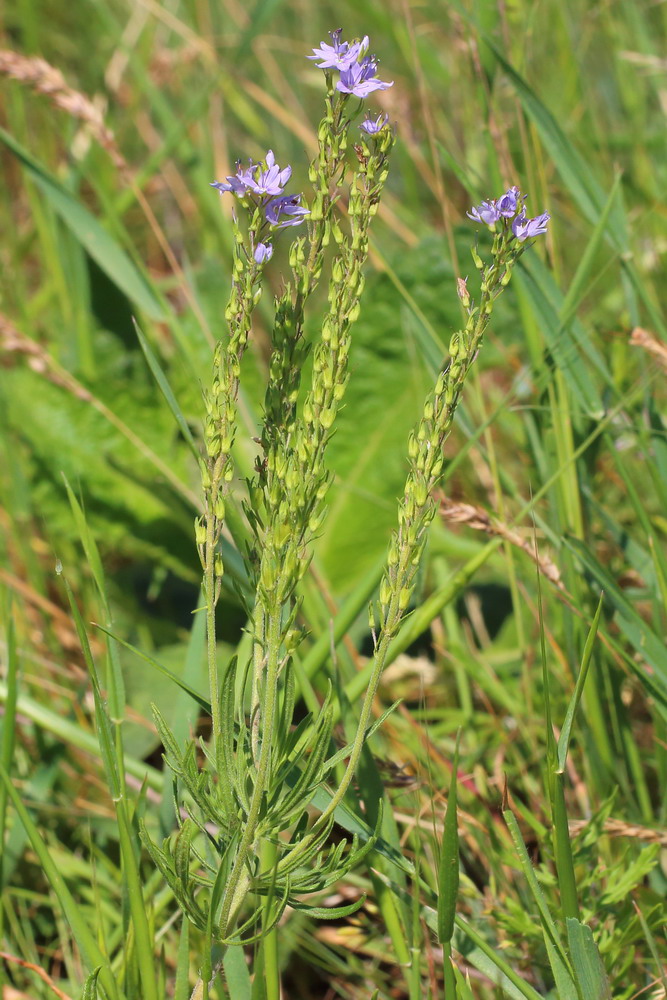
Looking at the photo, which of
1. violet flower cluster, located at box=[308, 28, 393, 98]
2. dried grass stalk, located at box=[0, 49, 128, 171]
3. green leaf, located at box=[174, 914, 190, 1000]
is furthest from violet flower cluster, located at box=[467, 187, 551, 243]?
dried grass stalk, located at box=[0, 49, 128, 171]

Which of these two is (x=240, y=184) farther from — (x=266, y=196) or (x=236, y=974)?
(x=236, y=974)

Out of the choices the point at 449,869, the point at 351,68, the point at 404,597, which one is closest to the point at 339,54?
the point at 351,68

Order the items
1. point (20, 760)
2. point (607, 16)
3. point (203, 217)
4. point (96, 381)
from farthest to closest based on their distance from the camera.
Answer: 1. point (203, 217)
2. point (607, 16)
3. point (96, 381)
4. point (20, 760)

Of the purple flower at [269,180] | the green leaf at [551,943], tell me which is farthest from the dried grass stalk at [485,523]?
the purple flower at [269,180]

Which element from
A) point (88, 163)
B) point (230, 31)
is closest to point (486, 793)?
point (88, 163)

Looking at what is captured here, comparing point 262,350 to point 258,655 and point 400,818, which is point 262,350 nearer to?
point 400,818

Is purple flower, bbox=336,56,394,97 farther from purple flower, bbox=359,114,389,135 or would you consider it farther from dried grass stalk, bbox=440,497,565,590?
dried grass stalk, bbox=440,497,565,590
